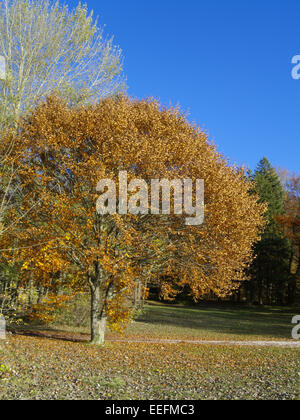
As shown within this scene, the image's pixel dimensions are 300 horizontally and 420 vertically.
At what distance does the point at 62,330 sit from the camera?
2075 centimetres

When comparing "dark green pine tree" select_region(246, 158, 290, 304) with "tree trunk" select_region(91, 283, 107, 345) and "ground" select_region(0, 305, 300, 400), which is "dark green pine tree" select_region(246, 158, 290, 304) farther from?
"tree trunk" select_region(91, 283, 107, 345)

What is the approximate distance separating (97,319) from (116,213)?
16.6 ft

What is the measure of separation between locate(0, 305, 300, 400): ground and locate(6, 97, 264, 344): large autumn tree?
256 centimetres

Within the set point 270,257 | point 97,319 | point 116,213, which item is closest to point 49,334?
point 97,319

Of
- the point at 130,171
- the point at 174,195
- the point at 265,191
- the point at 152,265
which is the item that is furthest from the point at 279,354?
the point at 265,191

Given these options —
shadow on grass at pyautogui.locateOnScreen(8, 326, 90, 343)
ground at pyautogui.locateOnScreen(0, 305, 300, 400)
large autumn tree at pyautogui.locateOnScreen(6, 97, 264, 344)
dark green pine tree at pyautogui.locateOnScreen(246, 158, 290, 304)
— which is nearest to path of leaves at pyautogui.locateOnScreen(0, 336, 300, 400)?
ground at pyautogui.locateOnScreen(0, 305, 300, 400)

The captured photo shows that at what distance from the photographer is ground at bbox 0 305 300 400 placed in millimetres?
8336

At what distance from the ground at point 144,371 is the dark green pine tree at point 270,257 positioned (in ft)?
96.1

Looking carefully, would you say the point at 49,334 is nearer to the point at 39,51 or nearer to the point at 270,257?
the point at 39,51

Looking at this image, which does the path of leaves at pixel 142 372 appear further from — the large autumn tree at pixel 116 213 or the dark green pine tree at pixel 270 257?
the dark green pine tree at pixel 270 257

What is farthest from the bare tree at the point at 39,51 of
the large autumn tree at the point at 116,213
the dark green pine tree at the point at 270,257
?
the dark green pine tree at the point at 270,257

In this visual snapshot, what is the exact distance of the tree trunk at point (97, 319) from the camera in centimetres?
1566

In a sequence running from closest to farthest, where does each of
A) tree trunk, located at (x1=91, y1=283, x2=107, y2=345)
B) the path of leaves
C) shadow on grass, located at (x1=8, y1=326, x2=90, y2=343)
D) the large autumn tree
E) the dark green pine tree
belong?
1. the path of leaves
2. the large autumn tree
3. tree trunk, located at (x1=91, y1=283, x2=107, y2=345)
4. shadow on grass, located at (x1=8, y1=326, x2=90, y2=343)
5. the dark green pine tree
